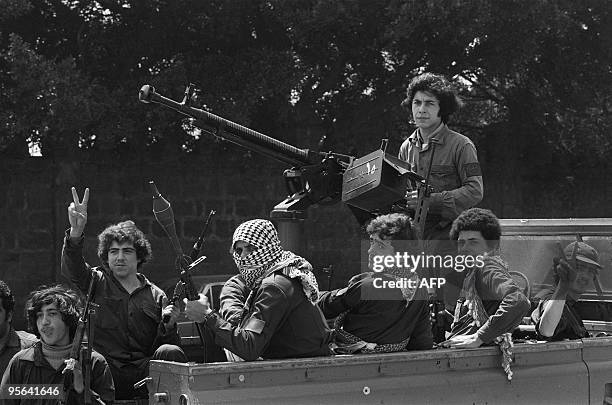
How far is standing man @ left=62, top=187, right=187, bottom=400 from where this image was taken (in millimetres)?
5176

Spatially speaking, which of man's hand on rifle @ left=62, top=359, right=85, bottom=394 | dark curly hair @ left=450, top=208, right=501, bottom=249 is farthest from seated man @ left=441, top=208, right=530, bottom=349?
man's hand on rifle @ left=62, top=359, right=85, bottom=394

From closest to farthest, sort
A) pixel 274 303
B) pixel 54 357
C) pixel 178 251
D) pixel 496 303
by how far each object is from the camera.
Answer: pixel 178 251 < pixel 274 303 < pixel 54 357 < pixel 496 303

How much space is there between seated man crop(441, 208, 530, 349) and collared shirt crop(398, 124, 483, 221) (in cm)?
38

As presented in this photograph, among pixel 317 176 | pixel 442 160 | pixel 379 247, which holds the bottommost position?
pixel 379 247

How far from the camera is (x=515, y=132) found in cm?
1545

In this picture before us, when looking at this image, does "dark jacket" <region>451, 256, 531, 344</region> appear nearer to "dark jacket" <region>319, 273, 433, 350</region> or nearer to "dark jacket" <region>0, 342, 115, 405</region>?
"dark jacket" <region>319, 273, 433, 350</region>

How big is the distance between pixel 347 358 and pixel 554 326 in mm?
1375

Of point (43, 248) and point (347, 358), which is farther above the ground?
point (43, 248)

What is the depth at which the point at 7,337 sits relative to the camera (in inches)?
212

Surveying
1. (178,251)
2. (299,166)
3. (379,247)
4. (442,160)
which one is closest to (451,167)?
(442,160)

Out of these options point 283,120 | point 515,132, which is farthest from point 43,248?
point 515,132

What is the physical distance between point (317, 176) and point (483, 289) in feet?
3.76

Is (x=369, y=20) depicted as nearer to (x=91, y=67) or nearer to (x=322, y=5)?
(x=322, y=5)

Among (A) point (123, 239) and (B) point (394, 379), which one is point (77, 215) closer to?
(A) point (123, 239)
